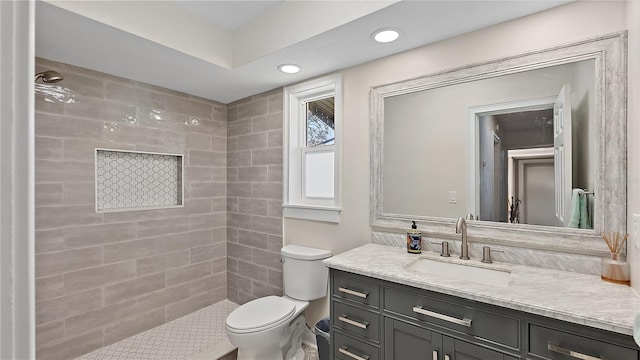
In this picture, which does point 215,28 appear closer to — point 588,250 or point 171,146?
point 171,146

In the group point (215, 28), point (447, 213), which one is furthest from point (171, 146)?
point (447, 213)

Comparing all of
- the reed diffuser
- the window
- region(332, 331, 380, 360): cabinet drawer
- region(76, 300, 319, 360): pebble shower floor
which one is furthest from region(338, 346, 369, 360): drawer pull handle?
the reed diffuser

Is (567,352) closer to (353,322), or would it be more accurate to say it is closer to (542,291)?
(542,291)

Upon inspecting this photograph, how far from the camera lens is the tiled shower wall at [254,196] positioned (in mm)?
2693

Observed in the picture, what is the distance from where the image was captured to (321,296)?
2.26m

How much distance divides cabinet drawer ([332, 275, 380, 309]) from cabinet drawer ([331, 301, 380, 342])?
0.16ft

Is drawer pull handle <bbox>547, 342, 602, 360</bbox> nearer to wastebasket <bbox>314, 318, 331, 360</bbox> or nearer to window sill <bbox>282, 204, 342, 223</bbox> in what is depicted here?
wastebasket <bbox>314, 318, 331, 360</bbox>

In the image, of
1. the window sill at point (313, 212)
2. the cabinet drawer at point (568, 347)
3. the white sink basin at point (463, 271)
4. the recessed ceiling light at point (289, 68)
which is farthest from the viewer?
the window sill at point (313, 212)

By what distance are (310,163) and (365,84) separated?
2.77 feet

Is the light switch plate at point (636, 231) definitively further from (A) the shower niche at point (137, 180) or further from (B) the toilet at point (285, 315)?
(A) the shower niche at point (137, 180)

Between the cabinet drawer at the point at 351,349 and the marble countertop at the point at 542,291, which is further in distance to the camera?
the cabinet drawer at the point at 351,349

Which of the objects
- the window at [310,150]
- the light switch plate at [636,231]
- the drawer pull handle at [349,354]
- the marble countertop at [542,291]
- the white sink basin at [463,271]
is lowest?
the drawer pull handle at [349,354]

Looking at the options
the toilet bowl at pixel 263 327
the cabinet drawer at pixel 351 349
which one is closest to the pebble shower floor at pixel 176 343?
the toilet bowl at pixel 263 327

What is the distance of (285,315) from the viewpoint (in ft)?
6.57
